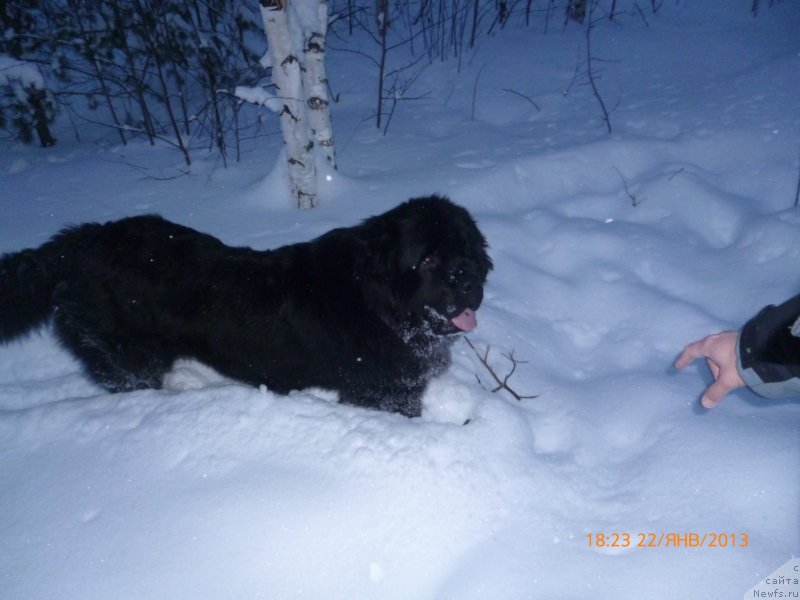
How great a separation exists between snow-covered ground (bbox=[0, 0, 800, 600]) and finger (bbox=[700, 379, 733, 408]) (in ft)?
1.71

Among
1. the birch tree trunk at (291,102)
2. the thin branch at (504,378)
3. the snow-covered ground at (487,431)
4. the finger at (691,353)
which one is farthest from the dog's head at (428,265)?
the birch tree trunk at (291,102)

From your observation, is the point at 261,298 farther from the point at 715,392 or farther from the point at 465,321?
the point at 715,392

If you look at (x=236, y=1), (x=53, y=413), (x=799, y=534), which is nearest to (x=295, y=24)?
(x=53, y=413)

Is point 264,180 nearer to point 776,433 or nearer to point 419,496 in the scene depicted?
point 419,496

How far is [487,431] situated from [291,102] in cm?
323

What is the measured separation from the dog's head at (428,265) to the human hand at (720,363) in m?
1.01

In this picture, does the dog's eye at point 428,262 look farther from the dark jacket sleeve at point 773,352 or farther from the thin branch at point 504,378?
the dark jacket sleeve at point 773,352

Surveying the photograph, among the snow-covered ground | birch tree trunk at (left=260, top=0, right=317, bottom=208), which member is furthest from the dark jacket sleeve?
birch tree trunk at (left=260, top=0, right=317, bottom=208)

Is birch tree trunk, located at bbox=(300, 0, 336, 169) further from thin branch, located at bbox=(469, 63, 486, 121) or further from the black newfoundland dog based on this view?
thin branch, located at bbox=(469, 63, 486, 121)

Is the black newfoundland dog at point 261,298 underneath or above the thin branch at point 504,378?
above

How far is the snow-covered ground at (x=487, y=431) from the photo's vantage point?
163cm

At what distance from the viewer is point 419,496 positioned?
1.82 m

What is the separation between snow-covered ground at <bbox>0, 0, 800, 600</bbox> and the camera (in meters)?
1.63

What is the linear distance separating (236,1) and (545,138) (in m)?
5.22
